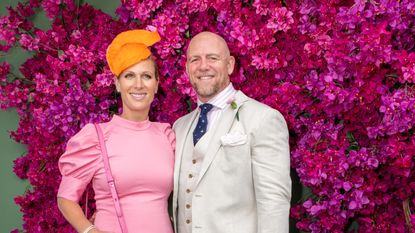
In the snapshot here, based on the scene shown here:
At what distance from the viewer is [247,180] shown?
7.91 feet

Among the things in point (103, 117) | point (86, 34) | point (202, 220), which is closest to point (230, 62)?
point (202, 220)

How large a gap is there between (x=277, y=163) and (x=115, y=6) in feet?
7.04

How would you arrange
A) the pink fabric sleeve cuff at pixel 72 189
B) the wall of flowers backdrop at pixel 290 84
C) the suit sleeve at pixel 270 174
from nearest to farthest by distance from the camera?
the suit sleeve at pixel 270 174, the pink fabric sleeve cuff at pixel 72 189, the wall of flowers backdrop at pixel 290 84

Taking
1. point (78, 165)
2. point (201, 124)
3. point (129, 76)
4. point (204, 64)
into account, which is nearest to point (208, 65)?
point (204, 64)

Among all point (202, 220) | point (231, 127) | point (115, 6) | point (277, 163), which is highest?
point (115, 6)

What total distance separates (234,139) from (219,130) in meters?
0.13

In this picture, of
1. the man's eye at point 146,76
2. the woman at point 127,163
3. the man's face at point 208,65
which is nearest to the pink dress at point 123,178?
the woman at point 127,163

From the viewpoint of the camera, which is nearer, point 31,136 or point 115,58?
A: point 115,58

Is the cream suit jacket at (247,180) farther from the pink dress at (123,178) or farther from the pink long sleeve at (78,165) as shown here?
the pink long sleeve at (78,165)

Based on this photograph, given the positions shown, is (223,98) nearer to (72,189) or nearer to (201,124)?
(201,124)

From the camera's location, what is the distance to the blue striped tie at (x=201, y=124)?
102 inches

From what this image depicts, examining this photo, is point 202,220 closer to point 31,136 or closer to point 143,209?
point 143,209

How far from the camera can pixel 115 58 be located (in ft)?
8.70

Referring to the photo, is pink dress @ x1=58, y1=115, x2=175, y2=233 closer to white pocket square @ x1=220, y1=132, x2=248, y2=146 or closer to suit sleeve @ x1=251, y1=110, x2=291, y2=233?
white pocket square @ x1=220, y1=132, x2=248, y2=146
